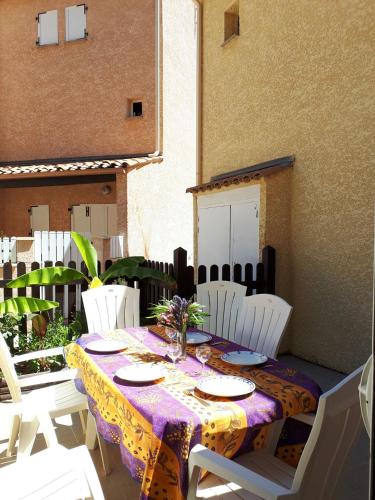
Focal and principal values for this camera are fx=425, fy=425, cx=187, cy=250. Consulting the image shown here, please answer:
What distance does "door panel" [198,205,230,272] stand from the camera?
8.22m

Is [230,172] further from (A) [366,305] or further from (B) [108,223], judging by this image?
(B) [108,223]

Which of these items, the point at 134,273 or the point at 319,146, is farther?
the point at 319,146

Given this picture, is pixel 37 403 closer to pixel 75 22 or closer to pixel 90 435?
pixel 90 435

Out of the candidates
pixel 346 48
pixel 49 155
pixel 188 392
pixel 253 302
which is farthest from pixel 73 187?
pixel 188 392

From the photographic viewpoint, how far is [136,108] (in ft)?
47.1

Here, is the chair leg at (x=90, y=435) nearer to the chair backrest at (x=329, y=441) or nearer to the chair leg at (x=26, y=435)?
the chair leg at (x=26, y=435)

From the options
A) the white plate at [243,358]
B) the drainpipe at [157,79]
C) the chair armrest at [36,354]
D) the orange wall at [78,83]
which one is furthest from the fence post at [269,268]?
the orange wall at [78,83]

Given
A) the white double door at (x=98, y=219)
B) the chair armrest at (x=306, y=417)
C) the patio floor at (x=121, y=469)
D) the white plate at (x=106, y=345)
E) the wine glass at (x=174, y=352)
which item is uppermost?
the white double door at (x=98, y=219)

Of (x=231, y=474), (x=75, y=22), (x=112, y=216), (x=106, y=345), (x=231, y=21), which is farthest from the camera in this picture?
(x=75, y=22)

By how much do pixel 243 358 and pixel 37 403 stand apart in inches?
56.9

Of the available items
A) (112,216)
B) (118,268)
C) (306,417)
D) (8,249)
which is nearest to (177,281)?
(118,268)

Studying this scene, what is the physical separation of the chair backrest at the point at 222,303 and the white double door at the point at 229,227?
95.3 inches

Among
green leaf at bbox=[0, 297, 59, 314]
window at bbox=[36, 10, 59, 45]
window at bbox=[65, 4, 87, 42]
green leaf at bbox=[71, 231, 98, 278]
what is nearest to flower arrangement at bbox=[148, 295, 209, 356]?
green leaf at bbox=[0, 297, 59, 314]

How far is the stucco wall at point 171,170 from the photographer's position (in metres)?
13.0
